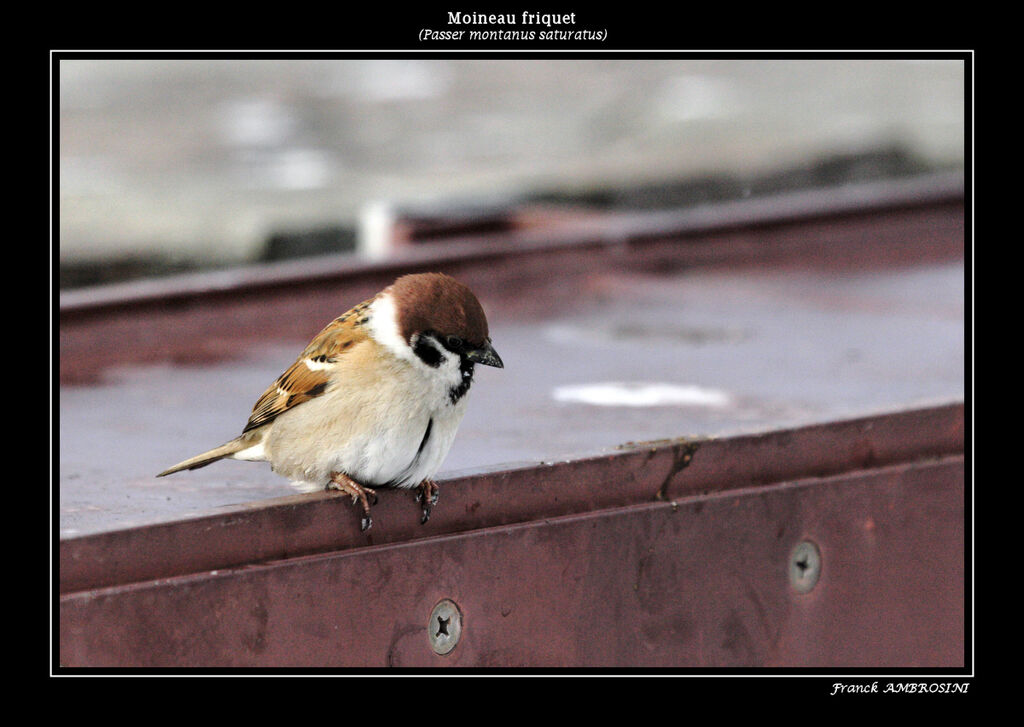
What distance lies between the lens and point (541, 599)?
11.0ft

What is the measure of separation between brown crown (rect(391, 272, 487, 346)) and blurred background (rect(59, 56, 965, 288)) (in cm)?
383

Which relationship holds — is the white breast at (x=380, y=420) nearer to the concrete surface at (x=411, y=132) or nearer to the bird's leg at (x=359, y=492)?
the bird's leg at (x=359, y=492)

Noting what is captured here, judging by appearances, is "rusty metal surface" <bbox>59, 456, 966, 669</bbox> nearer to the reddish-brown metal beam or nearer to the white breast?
the reddish-brown metal beam

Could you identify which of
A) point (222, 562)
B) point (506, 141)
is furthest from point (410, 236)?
point (506, 141)

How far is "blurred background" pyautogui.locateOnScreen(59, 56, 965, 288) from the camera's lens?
9.39 meters

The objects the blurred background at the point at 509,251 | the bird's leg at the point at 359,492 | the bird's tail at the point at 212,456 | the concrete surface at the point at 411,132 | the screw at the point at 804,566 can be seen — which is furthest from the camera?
the concrete surface at the point at 411,132

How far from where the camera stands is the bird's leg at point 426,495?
3227 mm

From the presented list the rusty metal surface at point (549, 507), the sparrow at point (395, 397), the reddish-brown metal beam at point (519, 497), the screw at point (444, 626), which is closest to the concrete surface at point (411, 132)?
the rusty metal surface at point (549, 507)

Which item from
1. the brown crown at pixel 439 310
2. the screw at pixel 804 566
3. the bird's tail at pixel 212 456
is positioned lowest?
the screw at pixel 804 566

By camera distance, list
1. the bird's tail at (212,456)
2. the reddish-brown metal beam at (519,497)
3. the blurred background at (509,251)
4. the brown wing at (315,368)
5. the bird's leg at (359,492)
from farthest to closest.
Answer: the blurred background at (509,251) → the bird's tail at (212,456) → the brown wing at (315,368) → the bird's leg at (359,492) → the reddish-brown metal beam at (519,497)

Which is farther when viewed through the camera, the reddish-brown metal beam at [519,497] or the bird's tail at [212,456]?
the bird's tail at [212,456]

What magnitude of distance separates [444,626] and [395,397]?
1.56 ft

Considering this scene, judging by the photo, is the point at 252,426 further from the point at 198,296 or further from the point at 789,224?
the point at 789,224

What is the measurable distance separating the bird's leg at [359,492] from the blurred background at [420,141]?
12.8ft
